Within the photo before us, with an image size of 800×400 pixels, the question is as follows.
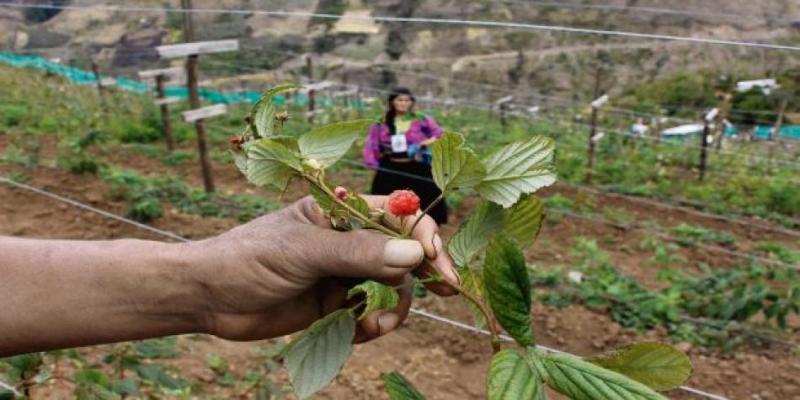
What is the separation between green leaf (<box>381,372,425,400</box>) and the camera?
583 mm

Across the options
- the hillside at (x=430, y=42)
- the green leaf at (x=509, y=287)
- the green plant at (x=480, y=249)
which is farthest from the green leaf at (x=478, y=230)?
the hillside at (x=430, y=42)

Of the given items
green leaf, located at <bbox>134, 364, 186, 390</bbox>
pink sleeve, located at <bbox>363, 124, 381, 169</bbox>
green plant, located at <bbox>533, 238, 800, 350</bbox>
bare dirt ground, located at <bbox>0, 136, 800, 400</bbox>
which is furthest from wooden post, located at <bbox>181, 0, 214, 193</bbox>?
green leaf, located at <bbox>134, 364, 186, 390</bbox>

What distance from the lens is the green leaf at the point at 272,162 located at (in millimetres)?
582

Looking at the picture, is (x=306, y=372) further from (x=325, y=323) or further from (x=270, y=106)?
(x=270, y=106)

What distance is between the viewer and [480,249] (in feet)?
2.09

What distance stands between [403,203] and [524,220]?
111 millimetres

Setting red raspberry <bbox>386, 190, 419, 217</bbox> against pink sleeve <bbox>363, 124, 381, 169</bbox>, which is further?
pink sleeve <bbox>363, 124, 381, 169</bbox>

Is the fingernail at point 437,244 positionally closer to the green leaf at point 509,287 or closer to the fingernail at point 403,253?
the fingernail at point 403,253

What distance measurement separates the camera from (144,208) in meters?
4.22

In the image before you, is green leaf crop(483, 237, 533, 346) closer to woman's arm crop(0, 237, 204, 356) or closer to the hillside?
woman's arm crop(0, 237, 204, 356)

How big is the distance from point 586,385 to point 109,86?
31.2ft

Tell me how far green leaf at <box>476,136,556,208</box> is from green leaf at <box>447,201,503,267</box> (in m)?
0.03

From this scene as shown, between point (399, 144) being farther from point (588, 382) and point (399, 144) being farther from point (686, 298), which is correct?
point (588, 382)

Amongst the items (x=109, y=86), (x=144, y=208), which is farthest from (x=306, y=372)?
(x=109, y=86)
